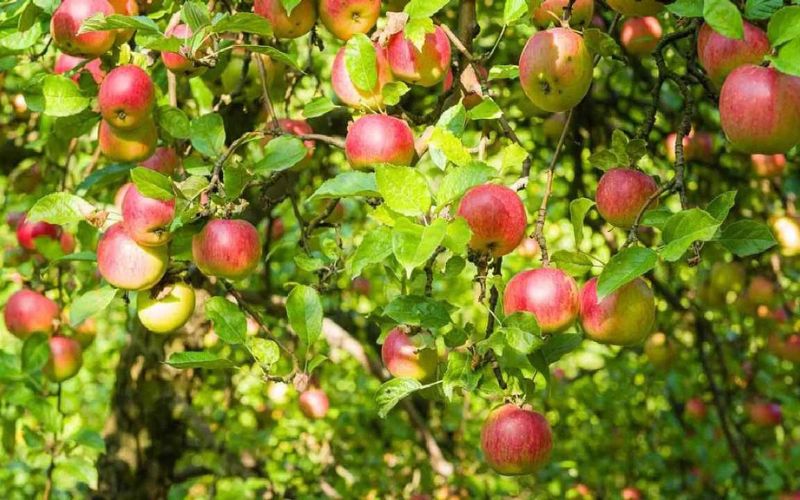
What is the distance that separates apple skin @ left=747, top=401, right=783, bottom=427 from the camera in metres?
3.22

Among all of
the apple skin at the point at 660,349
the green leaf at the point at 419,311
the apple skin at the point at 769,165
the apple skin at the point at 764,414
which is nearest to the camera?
the green leaf at the point at 419,311

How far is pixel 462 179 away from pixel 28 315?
132cm

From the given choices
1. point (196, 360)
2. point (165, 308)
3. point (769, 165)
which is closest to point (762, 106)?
point (196, 360)


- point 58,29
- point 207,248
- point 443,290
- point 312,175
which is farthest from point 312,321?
point 443,290

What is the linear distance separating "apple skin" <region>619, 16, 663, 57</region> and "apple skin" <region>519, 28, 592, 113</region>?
703 millimetres

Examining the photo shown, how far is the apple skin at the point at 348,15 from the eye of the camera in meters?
1.26

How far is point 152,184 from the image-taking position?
3.89 feet

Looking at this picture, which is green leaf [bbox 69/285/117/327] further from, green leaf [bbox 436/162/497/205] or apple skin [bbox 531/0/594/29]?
apple skin [bbox 531/0/594/29]

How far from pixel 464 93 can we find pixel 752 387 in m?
2.44

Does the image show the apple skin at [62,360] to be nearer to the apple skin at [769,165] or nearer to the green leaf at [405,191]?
the green leaf at [405,191]

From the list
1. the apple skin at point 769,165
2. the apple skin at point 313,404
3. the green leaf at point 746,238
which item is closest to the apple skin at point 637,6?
the green leaf at point 746,238

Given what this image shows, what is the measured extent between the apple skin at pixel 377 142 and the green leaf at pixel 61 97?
531 millimetres

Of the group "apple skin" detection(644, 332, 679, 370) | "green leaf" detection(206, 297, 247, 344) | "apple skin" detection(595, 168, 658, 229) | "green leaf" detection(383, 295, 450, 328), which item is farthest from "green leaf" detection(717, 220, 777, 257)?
"apple skin" detection(644, 332, 679, 370)

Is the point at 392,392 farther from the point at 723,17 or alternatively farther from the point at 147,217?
the point at 723,17
